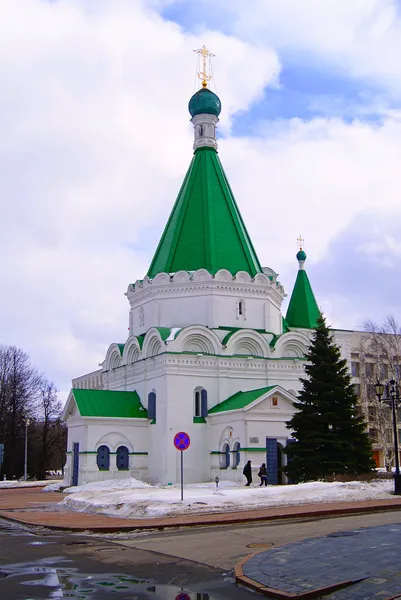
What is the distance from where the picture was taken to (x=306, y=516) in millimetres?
14867

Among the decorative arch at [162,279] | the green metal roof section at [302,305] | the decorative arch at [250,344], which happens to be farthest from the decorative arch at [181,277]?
the green metal roof section at [302,305]

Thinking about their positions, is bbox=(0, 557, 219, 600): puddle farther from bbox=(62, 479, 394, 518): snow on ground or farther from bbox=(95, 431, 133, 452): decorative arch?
bbox=(95, 431, 133, 452): decorative arch

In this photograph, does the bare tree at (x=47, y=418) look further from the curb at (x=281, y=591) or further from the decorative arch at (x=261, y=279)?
the curb at (x=281, y=591)

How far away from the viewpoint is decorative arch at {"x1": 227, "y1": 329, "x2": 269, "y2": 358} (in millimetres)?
32594

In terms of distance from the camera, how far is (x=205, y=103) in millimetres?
37844

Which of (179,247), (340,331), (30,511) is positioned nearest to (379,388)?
(30,511)

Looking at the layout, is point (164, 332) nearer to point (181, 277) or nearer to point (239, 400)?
point (181, 277)

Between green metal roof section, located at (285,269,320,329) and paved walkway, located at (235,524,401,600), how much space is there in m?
26.7

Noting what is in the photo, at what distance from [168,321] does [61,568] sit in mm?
24562

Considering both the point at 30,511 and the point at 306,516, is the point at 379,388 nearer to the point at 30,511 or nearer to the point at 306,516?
the point at 306,516

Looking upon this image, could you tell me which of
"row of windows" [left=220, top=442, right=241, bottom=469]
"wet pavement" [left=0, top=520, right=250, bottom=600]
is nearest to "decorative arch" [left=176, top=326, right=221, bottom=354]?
"row of windows" [left=220, top=442, right=241, bottom=469]

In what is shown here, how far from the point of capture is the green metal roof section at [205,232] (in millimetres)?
34031

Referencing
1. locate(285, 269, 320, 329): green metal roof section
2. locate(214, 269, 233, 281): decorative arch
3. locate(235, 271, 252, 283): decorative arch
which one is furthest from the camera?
locate(285, 269, 320, 329): green metal roof section

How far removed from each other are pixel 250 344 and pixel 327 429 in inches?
406
